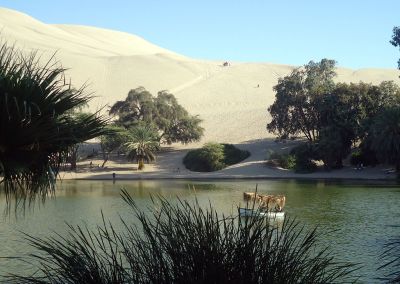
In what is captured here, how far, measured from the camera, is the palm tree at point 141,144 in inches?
2290

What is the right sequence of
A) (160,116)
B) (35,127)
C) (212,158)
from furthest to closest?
(160,116), (212,158), (35,127)

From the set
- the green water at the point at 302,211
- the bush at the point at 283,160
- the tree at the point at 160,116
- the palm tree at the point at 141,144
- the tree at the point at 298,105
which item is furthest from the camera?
the tree at the point at 160,116

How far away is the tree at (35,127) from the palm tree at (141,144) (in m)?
49.9

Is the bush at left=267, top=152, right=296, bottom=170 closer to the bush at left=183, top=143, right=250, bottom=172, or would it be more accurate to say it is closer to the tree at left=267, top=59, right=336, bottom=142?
Result: the tree at left=267, top=59, right=336, bottom=142

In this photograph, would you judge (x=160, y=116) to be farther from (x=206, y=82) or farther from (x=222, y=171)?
(x=206, y=82)

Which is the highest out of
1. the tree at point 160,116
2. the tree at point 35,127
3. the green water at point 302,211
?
the tree at point 160,116

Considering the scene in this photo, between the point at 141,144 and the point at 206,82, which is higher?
the point at 206,82

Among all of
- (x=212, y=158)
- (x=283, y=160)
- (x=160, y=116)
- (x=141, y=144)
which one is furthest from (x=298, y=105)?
(x=141, y=144)

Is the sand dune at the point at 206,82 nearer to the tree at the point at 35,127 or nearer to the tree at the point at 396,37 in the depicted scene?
the tree at the point at 396,37

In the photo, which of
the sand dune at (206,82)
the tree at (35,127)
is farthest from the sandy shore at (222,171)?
the tree at (35,127)

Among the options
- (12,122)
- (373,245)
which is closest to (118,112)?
(373,245)

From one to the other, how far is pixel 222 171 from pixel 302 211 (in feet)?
99.3

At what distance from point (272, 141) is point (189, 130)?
10.4m

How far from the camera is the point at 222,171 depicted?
188 feet
